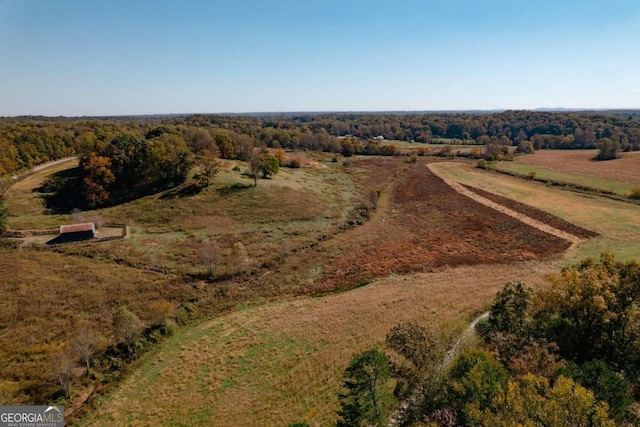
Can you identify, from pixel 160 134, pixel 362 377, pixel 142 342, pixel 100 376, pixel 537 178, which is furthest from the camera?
pixel 537 178

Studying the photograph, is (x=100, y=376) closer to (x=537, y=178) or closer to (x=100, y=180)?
(x=100, y=180)

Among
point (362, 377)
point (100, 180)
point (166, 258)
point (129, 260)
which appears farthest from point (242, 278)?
point (100, 180)

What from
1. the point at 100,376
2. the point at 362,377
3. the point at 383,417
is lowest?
the point at 100,376

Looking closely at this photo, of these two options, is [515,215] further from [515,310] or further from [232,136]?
[232,136]

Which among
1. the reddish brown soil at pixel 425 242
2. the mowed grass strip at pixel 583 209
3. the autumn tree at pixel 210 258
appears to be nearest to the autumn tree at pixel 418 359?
the reddish brown soil at pixel 425 242

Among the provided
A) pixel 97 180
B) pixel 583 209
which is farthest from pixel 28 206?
pixel 583 209

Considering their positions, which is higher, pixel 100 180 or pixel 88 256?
pixel 100 180

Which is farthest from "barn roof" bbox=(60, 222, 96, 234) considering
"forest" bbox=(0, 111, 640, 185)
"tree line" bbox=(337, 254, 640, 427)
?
"tree line" bbox=(337, 254, 640, 427)
